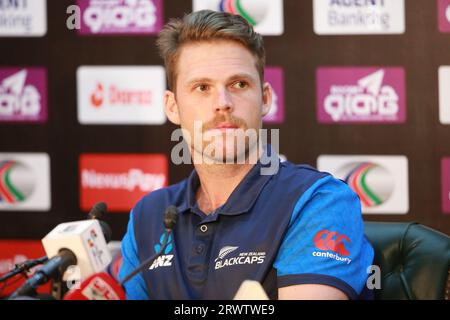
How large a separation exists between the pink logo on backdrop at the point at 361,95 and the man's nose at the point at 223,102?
1.36 m

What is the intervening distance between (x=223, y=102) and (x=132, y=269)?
0.50m

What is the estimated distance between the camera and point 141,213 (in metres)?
1.79

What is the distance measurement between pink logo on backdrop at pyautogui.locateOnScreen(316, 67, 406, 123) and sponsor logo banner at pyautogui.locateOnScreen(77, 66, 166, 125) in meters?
0.72

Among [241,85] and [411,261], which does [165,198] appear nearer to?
[241,85]

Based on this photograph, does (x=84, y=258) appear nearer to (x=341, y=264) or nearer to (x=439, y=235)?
(x=341, y=264)

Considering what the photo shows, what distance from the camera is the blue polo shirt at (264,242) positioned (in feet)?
4.75

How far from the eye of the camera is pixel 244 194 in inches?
64.8

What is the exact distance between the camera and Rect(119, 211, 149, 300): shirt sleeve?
169 cm

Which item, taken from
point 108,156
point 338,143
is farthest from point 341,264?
point 108,156

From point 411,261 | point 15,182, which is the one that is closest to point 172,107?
point 411,261

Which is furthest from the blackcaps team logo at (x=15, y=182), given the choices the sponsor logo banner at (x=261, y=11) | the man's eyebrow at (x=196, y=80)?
the man's eyebrow at (x=196, y=80)

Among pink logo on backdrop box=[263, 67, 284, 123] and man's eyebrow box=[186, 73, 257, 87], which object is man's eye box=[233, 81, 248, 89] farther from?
pink logo on backdrop box=[263, 67, 284, 123]

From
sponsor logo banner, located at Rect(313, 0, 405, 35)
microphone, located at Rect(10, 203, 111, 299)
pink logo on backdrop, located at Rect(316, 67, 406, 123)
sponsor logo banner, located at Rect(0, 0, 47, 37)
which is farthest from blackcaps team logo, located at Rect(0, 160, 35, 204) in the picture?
microphone, located at Rect(10, 203, 111, 299)
